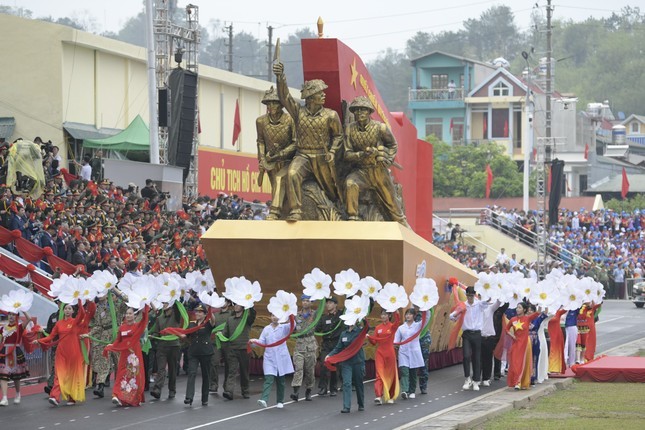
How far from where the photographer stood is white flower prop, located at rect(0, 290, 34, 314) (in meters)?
19.0

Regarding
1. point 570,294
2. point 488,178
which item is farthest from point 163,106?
point 488,178

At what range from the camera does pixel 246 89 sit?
53281mm

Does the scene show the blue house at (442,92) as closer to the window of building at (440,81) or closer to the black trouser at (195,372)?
the window of building at (440,81)

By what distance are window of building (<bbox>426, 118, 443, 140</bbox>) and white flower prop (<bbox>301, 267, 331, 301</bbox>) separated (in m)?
61.5

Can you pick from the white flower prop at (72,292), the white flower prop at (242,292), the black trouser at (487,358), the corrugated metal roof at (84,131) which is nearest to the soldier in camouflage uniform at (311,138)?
the white flower prop at (242,292)

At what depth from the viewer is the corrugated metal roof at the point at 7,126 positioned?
3809cm

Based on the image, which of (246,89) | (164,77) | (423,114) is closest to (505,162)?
(423,114)

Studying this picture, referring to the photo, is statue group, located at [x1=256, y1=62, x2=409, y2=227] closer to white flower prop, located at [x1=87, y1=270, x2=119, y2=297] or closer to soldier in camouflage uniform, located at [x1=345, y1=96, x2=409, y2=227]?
soldier in camouflage uniform, located at [x1=345, y1=96, x2=409, y2=227]

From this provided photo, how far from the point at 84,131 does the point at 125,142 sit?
2033mm

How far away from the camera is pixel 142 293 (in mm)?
19344

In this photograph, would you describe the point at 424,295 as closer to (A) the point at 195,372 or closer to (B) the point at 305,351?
(B) the point at 305,351

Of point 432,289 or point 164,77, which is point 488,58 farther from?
point 432,289

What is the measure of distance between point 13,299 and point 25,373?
112cm

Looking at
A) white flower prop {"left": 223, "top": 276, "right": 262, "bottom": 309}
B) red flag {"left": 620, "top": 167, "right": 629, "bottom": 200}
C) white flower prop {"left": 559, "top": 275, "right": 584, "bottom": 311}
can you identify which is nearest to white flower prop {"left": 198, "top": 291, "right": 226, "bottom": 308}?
white flower prop {"left": 223, "top": 276, "right": 262, "bottom": 309}
